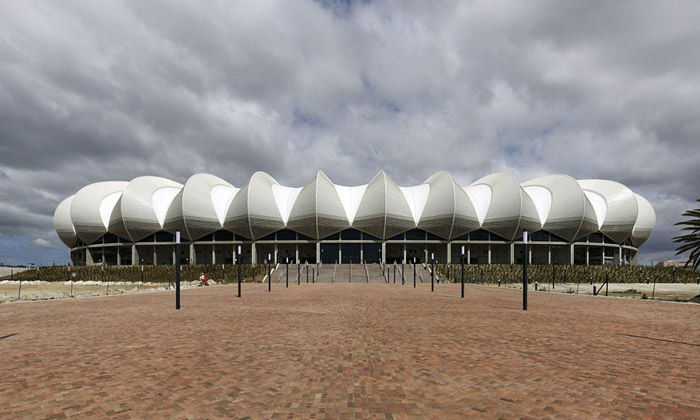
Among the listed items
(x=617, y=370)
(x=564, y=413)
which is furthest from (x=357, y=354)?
(x=617, y=370)

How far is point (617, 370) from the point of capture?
621 cm

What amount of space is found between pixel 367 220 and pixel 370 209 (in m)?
1.89

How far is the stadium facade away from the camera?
58.0m

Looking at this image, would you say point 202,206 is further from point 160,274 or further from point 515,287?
point 515,287

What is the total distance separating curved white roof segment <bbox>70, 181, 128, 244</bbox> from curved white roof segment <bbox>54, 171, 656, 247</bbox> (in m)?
0.19

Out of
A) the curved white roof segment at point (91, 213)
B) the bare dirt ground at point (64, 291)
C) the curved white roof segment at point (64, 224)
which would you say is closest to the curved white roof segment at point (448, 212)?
the bare dirt ground at point (64, 291)

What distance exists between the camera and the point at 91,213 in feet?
215

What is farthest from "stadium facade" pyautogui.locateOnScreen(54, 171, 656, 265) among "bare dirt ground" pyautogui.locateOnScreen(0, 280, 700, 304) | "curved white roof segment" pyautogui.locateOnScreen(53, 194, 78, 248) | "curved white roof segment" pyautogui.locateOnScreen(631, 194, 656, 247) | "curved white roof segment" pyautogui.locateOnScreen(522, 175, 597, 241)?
"bare dirt ground" pyautogui.locateOnScreen(0, 280, 700, 304)

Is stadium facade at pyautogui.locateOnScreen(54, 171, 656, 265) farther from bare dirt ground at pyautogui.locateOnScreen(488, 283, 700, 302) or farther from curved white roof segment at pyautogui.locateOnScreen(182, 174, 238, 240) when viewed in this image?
bare dirt ground at pyautogui.locateOnScreen(488, 283, 700, 302)

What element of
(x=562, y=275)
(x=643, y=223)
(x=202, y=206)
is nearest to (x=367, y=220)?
(x=202, y=206)

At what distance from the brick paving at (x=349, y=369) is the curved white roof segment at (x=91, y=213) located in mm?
64936

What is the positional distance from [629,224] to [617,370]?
7171 centimetres

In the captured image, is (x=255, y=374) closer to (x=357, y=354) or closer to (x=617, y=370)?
(x=357, y=354)

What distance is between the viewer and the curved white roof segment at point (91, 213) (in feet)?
214
